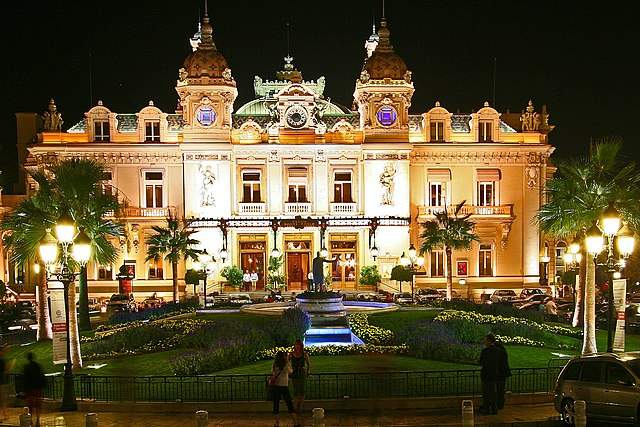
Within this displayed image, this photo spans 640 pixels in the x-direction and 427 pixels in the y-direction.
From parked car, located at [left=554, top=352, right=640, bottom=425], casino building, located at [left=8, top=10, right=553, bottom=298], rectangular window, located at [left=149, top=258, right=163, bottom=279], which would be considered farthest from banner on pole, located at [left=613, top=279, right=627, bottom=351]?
rectangular window, located at [left=149, top=258, right=163, bottom=279]

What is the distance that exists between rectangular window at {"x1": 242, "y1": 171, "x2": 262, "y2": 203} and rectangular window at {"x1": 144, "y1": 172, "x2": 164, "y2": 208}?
6200 millimetres

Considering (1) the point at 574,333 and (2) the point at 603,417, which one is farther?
(1) the point at 574,333

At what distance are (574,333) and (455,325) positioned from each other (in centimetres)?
669

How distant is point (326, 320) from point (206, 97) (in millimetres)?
31267

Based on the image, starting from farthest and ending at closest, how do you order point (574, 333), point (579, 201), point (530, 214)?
point (530, 214) → point (574, 333) → point (579, 201)

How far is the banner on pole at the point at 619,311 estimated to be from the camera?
23375mm

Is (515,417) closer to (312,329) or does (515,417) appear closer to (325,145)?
(312,329)

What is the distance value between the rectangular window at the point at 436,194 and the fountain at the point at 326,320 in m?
30.2

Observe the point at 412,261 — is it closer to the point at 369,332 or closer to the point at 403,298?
the point at 403,298

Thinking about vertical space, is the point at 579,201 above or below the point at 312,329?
above

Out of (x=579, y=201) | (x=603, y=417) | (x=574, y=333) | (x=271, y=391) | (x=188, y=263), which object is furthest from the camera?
(x=188, y=263)

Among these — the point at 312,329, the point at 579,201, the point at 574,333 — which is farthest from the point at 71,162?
the point at 574,333

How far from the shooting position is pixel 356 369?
2436cm

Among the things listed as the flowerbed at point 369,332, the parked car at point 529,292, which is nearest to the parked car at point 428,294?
the parked car at point 529,292
